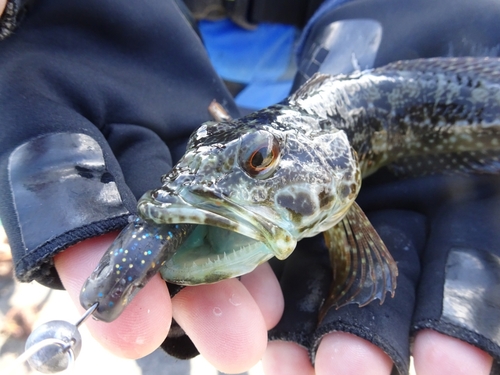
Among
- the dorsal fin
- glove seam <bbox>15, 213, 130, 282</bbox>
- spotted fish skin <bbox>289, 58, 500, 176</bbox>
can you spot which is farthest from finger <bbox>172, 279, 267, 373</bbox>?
the dorsal fin

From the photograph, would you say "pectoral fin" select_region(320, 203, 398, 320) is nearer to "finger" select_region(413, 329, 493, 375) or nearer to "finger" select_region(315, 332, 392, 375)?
"finger" select_region(315, 332, 392, 375)

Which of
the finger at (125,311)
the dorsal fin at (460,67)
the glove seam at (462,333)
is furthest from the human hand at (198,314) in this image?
the dorsal fin at (460,67)

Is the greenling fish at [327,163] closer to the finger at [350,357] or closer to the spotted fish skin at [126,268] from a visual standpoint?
the spotted fish skin at [126,268]

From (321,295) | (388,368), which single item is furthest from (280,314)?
(388,368)

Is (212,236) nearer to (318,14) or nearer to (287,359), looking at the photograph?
(287,359)

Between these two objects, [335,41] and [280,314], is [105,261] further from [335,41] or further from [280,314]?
[335,41]
